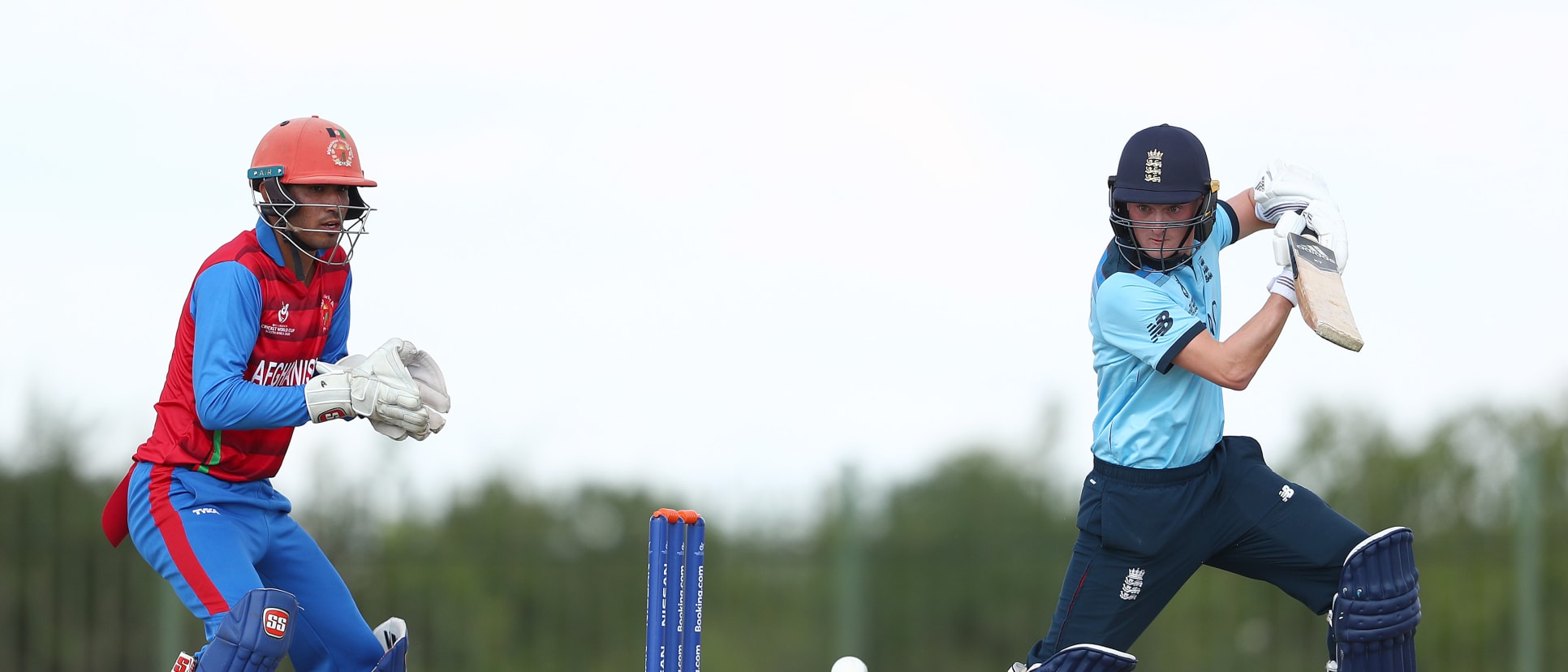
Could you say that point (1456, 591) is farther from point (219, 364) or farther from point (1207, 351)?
point (219, 364)

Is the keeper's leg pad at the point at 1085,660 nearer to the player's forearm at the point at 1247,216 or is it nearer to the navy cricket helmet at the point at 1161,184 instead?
the navy cricket helmet at the point at 1161,184

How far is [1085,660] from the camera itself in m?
4.21

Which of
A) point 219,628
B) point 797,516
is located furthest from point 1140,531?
point 797,516

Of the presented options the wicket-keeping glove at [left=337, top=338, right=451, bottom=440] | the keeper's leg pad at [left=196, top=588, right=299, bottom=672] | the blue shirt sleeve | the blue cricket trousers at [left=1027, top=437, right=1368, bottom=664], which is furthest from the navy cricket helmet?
the keeper's leg pad at [left=196, top=588, right=299, bottom=672]

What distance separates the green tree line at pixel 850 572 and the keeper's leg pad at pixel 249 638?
539cm

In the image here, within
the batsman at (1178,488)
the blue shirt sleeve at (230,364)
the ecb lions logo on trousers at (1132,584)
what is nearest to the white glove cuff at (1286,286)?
the batsman at (1178,488)

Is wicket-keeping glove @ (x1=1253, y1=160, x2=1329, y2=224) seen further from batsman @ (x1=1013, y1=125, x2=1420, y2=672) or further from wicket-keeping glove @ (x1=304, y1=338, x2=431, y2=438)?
wicket-keeping glove @ (x1=304, y1=338, x2=431, y2=438)

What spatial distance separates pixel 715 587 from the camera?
9.50m

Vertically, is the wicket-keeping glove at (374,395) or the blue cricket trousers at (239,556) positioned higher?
the wicket-keeping glove at (374,395)

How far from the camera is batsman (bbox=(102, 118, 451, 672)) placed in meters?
4.10

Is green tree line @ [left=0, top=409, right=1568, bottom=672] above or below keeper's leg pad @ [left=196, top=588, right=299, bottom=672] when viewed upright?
below

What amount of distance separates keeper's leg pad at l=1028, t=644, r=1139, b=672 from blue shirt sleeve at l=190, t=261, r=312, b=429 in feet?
7.46

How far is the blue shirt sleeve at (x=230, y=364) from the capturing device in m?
4.09

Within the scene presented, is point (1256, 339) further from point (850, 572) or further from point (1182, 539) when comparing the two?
point (850, 572)
